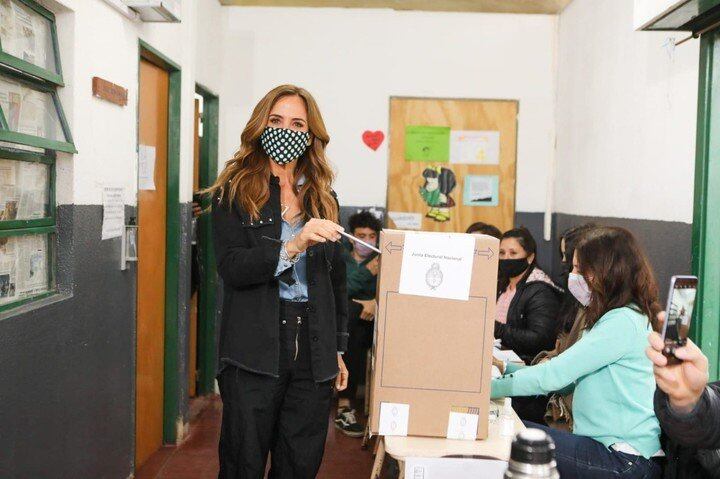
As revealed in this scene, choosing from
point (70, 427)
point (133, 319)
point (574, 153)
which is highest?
point (574, 153)

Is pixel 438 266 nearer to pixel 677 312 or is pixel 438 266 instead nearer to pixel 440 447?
pixel 440 447

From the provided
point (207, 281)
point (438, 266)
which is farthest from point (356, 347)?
point (438, 266)

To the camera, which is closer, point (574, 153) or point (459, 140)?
point (574, 153)

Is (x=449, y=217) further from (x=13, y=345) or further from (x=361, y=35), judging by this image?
(x=13, y=345)

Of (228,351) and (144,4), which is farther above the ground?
(144,4)

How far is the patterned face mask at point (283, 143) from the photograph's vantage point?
2.04 metres

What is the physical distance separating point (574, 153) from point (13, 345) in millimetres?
3386

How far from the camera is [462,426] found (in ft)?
5.96

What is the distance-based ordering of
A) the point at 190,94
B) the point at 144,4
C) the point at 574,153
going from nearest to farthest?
1. the point at 144,4
2. the point at 190,94
3. the point at 574,153

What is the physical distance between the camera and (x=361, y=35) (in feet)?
16.0

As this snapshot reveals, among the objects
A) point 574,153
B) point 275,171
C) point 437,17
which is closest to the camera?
point 275,171

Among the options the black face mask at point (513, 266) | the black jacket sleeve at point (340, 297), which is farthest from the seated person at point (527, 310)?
the black jacket sleeve at point (340, 297)

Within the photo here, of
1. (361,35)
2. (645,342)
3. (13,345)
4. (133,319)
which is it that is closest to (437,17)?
(361,35)

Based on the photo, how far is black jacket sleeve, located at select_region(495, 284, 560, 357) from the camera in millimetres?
3334
